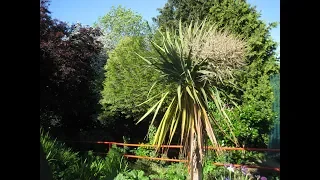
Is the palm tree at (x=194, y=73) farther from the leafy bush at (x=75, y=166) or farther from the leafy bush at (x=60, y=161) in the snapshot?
the leafy bush at (x=60, y=161)

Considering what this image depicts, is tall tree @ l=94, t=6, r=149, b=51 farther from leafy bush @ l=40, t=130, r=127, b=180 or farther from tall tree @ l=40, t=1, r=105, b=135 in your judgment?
leafy bush @ l=40, t=130, r=127, b=180

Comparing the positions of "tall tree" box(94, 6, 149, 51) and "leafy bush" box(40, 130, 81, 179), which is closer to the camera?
"leafy bush" box(40, 130, 81, 179)

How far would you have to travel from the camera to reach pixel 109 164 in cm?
397

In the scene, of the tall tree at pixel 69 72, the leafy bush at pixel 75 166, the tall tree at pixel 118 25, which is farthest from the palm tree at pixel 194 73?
the tall tree at pixel 118 25

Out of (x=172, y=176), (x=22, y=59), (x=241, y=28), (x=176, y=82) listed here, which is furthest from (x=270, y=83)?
(x=22, y=59)

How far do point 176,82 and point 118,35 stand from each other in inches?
140

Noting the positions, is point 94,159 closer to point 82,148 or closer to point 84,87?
point 82,148

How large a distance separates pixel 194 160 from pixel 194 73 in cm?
69

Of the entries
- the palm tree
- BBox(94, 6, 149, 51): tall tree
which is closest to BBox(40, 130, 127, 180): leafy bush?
the palm tree

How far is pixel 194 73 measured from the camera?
2.61m

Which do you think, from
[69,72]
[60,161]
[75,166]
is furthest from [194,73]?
[69,72]

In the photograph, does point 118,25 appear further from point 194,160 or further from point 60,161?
point 194,160

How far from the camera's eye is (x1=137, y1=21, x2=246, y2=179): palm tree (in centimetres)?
251

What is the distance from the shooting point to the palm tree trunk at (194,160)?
2.67m
